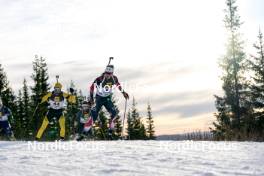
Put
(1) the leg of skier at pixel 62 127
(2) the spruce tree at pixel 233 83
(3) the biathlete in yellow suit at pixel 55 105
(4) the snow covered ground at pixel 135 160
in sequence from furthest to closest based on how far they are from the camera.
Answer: (2) the spruce tree at pixel 233 83 < (3) the biathlete in yellow suit at pixel 55 105 < (1) the leg of skier at pixel 62 127 < (4) the snow covered ground at pixel 135 160

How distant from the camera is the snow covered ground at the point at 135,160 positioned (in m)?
5.68

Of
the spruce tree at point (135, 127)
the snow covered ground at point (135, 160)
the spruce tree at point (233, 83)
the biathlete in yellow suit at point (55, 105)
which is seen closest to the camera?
the snow covered ground at point (135, 160)

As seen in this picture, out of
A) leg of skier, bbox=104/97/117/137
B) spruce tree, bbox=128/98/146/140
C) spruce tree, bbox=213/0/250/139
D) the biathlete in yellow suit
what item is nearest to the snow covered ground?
the biathlete in yellow suit

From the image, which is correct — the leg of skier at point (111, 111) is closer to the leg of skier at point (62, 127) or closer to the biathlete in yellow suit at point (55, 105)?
the biathlete in yellow suit at point (55, 105)

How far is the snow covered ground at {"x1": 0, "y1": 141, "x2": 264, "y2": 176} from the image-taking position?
5.68 metres

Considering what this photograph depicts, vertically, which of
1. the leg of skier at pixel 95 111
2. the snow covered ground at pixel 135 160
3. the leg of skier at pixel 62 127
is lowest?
the snow covered ground at pixel 135 160

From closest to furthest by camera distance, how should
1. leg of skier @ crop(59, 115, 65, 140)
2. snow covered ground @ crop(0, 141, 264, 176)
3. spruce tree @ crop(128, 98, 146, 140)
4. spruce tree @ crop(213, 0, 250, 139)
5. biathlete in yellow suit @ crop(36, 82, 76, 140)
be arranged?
snow covered ground @ crop(0, 141, 264, 176)
leg of skier @ crop(59, 115, 65, 140)
biathlete in yellow suit @ crop(36, 82, 76, 140)
spruce tree @ crop(213, 0, 250, 139)
spruce tree @ crop(128, 98, 146, 140)

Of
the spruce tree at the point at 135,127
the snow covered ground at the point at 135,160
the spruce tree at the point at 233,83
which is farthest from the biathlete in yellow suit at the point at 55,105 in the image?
the spruce tree at the point at 135,127

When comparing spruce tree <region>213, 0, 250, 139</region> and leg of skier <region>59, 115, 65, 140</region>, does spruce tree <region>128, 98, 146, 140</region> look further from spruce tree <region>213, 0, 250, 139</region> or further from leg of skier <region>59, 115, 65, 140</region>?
leg of skier <region>59, 115, 65, 140</region>

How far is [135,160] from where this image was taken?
6.57 metres

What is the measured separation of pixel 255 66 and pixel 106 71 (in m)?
26.1

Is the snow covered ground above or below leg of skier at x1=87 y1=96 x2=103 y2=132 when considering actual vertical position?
below

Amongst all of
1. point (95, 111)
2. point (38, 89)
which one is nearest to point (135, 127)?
point (38, 89)

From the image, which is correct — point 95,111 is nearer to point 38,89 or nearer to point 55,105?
point 55,105
